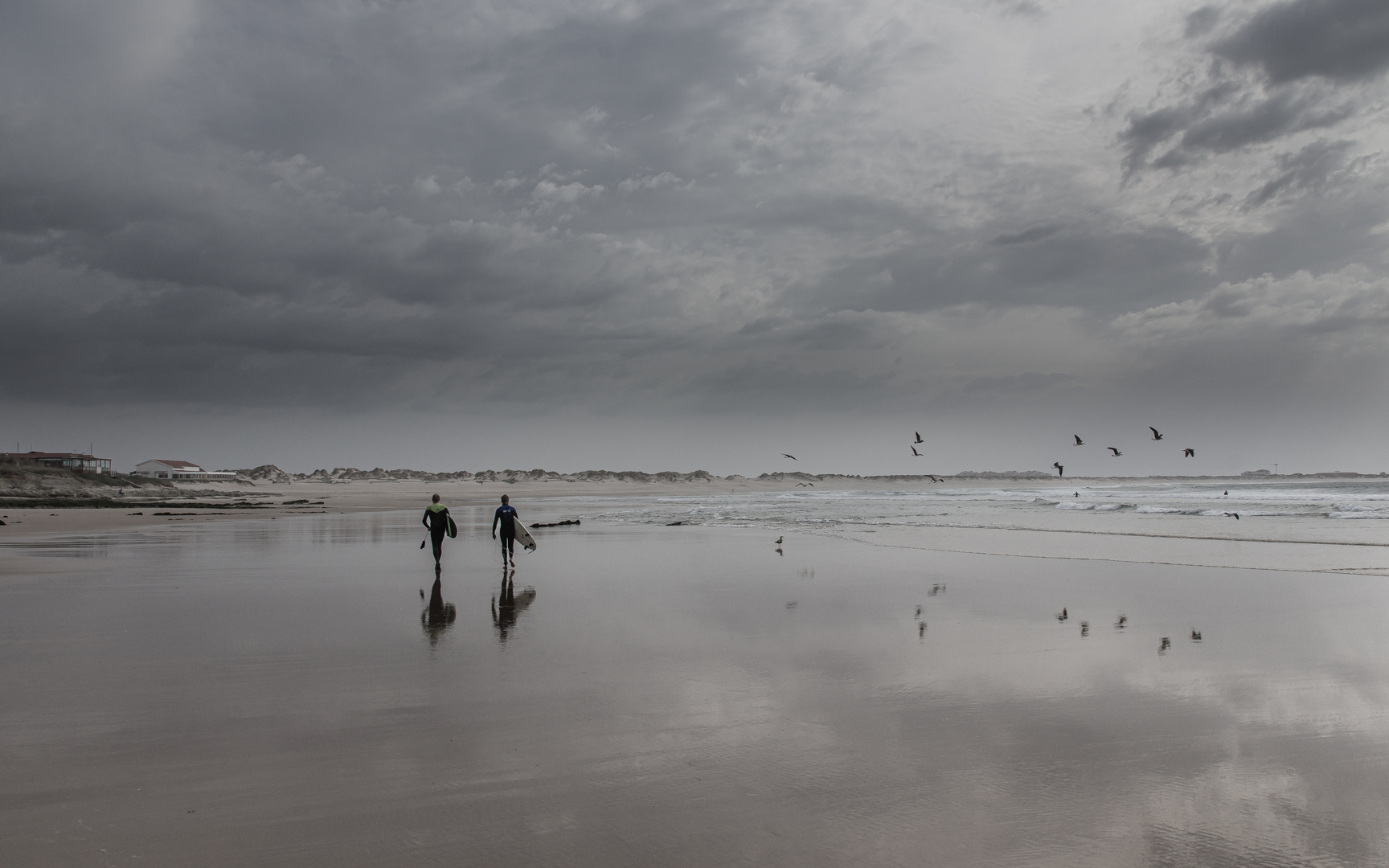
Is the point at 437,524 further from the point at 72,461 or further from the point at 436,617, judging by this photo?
the point at 72,461

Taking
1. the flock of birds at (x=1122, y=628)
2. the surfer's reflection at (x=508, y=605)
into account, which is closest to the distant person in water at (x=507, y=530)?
the surfer's reflection at (x=508, y=605)

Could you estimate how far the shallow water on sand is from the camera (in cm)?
398

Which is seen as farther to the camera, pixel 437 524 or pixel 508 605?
pixel 437 524

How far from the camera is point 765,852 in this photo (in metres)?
3.82

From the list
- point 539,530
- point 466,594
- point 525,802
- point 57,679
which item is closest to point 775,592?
point 466,594

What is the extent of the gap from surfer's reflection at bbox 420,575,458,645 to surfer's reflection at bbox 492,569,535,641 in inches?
23.6

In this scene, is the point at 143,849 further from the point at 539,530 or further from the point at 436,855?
the point at 539,530

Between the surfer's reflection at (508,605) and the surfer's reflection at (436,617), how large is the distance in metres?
0.60

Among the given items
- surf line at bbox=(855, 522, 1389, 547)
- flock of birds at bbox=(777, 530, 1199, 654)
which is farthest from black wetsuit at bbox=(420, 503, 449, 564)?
surf line at bbox=(855, 522, 1389, 547)

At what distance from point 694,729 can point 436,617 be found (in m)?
5.77

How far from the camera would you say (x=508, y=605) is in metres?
11.2

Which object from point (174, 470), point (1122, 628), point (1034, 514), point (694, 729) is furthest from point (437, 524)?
point (174, 470)

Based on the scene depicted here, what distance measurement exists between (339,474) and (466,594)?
120481 millimetres

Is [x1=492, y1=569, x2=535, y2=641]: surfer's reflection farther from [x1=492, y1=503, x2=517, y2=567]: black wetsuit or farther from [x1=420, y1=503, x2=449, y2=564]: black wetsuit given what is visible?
[x1=420, y1=503, x2=449, y2=564]: black wetsuit
